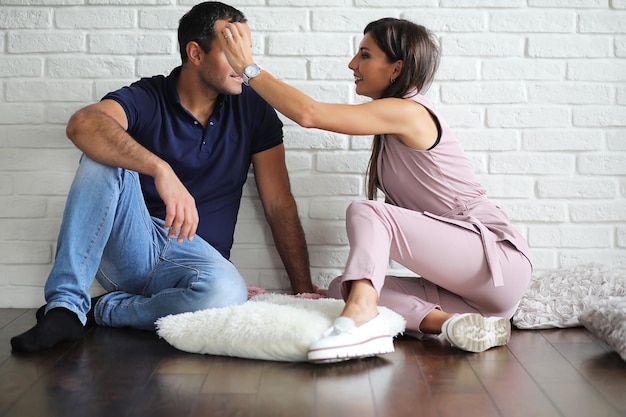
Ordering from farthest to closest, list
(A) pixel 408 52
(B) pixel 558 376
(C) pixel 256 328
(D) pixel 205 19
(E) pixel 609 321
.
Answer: (D) pixel 205 19, (A) pixel 408 52, (E) pixel 609 321, (C) pixel 256 328, (B) pixel 558 376

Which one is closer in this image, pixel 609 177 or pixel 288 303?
pixel 288 303

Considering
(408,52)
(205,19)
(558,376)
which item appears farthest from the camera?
(205,19)

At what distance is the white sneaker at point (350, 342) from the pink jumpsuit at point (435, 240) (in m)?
0.13

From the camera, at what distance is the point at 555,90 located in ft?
9.42

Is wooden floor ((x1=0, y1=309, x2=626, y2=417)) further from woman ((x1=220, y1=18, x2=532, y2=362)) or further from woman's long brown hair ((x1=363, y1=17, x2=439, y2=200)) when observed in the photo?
woman's long brown hair ((x1=363, y1=17, x2=439, y2=200))

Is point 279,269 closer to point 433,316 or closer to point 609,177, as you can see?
point 433,316

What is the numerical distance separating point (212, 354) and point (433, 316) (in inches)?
26.3

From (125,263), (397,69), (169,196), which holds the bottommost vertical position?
(125,263)

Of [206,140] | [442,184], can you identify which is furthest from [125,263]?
[442,184]

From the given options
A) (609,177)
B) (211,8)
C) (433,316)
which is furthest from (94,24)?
(609,177)

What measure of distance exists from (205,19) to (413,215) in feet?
3.21

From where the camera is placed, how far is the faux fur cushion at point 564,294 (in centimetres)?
257

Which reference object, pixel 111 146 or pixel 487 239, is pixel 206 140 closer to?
pixel 111 146

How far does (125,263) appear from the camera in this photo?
2484mm
